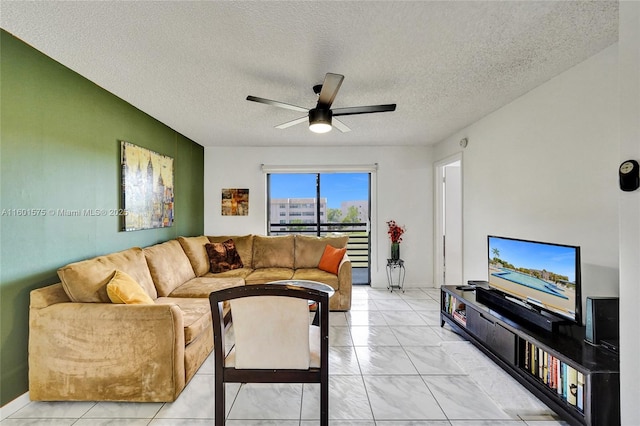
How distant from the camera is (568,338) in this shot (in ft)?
6.42

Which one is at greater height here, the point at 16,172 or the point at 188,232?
the point at 16,172

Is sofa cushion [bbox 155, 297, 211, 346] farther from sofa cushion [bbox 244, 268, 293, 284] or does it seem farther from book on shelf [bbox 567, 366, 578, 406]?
book on shelf [bbox 567, 366, 578, 406]

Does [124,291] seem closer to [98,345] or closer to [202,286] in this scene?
[98,345]

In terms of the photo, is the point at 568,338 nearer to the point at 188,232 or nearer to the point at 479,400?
the point at 479,400

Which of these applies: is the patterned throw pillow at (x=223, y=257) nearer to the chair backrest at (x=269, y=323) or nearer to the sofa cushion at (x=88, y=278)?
the sofa cushion at (x=88, y=278)

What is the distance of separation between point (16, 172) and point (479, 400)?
351cm

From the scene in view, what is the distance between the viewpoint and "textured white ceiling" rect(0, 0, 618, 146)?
1.65 meters

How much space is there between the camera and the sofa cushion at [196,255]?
3.86m

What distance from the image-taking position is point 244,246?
15.0 ft

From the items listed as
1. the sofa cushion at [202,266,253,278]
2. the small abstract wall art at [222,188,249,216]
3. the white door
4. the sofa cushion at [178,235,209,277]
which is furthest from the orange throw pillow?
the white door

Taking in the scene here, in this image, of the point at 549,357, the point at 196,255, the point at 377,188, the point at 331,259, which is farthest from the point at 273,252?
the point at 549,357

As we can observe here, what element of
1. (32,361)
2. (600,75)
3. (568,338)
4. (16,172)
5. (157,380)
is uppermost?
(600,75)

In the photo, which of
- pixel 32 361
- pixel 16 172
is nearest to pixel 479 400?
pixel 32 361

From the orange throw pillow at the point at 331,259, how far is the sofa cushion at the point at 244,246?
1.10 m
